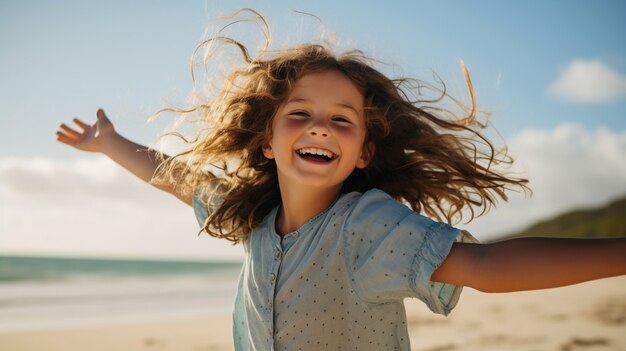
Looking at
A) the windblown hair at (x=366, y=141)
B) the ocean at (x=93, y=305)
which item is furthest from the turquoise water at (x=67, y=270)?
the windblown hair at (x=366, y=141)

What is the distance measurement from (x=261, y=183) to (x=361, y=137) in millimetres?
650

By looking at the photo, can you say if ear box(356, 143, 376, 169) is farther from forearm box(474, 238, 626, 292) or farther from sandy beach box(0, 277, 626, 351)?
sandy beach box(0, 277, 626, 351)

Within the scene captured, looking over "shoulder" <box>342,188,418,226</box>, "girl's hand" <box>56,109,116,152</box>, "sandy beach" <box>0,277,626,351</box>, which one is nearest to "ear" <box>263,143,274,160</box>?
"shoulder" <box>342,188,418,226</box>

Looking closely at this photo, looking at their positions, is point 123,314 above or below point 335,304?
above

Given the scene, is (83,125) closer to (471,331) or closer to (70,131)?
(70,131)

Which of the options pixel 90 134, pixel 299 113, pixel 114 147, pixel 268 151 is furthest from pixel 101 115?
pixel 299 113

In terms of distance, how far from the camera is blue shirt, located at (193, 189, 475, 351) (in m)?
1.99

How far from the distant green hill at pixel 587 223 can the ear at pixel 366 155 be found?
27.9m

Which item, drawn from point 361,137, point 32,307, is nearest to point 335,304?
point 361,137

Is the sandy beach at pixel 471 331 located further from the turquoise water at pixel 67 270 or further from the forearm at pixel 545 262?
the turquoise water at pixel 67 270

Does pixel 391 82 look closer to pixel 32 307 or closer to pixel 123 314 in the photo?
pixel 123 314

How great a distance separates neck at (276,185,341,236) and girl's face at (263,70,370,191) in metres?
0.03

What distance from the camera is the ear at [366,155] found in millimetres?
2807

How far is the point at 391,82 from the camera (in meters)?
2.85
